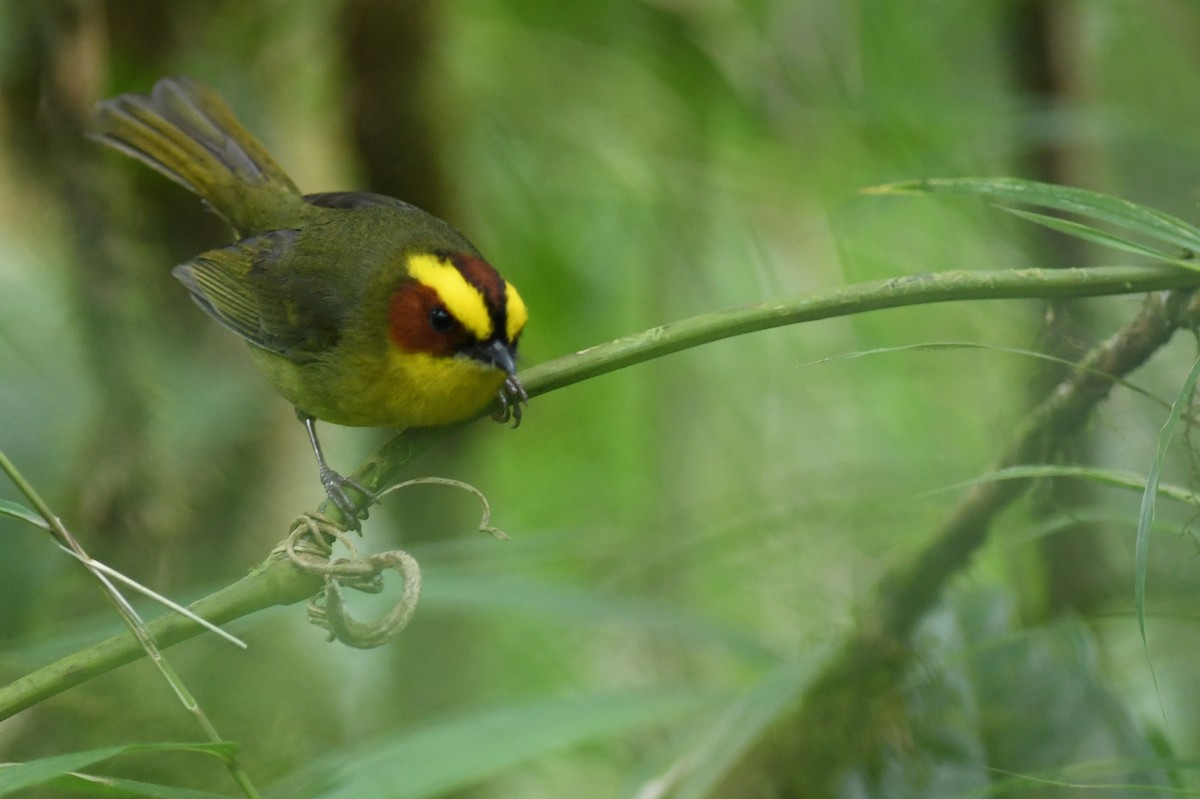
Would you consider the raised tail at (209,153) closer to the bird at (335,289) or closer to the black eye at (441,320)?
the bird at (335,289)

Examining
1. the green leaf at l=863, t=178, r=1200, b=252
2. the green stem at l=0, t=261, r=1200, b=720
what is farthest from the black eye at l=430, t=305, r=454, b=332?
the green leaf at l=863, t=178, r=1200, b=252

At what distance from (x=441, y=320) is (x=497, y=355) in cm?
20

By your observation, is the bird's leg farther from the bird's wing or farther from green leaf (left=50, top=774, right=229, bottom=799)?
green leaf (left=50, top=774, right=229, bottom=799)

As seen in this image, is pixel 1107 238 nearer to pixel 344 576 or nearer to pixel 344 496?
pixel 344 576

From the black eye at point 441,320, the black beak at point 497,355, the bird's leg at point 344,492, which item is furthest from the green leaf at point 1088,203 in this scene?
the black eye at point 441,320

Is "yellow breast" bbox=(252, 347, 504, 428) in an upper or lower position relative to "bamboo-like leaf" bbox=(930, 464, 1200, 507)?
upper

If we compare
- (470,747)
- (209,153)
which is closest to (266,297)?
(209,153)

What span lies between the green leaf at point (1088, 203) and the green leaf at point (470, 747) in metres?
1.10

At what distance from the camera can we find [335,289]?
9.86 feet

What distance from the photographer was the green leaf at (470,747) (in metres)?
1.81

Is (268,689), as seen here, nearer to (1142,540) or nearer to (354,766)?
(354,766)

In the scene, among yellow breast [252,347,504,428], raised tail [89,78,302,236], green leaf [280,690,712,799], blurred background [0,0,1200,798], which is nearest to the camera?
green leaf [280,690,712,799]

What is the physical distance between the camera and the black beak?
250cm

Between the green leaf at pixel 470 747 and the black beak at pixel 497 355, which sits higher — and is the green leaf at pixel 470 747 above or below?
below
